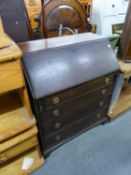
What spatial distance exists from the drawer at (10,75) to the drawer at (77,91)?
29 centimetres

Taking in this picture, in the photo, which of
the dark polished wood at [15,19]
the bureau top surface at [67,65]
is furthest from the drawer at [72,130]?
the dark polished wood at [15,19]

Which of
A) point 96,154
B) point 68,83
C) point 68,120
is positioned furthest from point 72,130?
point 68,83

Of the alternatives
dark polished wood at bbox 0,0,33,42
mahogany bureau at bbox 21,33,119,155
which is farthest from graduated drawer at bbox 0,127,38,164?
dark polished wood at bbox 0,0,33,42

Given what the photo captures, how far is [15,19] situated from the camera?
134 cm

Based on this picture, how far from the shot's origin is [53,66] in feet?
3.40

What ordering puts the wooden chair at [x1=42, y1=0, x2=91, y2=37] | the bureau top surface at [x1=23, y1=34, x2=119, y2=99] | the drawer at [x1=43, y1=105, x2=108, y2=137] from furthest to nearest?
1. the wooden chair at [x1=42, y1=0, x2=91, y2=37]
2. the drawer at [x1=43, y1=105, x2=108, y2=137]
3. the bureau top surface at [x1=23, y1=34, x2=119, y2=99]

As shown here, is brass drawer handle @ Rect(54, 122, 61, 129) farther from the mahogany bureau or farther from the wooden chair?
the wooden chair

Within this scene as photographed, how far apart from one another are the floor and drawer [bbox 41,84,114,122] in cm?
43

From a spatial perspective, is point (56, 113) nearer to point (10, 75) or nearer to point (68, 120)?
point (68, 120)

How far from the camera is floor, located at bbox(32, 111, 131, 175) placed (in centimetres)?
129

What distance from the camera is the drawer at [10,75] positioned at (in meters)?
0.70

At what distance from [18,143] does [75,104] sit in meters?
0.51

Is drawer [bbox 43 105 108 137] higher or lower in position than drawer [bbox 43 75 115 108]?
lower

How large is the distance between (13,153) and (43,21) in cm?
125
